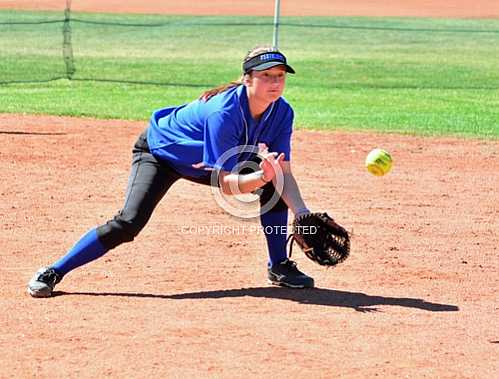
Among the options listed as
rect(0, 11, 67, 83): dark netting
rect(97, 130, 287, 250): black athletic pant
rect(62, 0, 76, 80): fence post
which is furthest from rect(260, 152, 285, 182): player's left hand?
rect(62, 0, 76, 80): fence post

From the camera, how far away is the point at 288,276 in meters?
6.12

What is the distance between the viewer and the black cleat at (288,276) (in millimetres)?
6109

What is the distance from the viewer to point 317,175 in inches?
380

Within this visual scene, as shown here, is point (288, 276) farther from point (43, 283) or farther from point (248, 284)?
point (43, 283)

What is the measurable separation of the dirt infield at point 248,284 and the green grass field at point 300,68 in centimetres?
369

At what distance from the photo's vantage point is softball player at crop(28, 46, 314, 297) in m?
5.53

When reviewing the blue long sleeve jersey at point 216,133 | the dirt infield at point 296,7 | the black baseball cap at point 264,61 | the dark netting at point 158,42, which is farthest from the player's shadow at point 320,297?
the dirt infield at point 296,7

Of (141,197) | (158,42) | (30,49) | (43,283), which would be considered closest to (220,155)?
(141,197)

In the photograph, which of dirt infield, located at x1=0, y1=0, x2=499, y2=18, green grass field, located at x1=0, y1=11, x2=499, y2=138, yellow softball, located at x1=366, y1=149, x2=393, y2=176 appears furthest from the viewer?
dirt infield, located at x1=0, y1=0, x2=499, y2=18

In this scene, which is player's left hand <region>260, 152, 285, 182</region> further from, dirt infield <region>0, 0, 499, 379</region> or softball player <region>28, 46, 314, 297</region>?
dirt infield <region>0, 0, 499, 379</region>

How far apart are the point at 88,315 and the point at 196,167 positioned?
101cm

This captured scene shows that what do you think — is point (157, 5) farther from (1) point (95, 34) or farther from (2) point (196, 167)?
(2) point (196, 167)

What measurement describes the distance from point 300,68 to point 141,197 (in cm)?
1603

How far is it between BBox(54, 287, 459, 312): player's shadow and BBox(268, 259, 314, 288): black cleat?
0.05m
